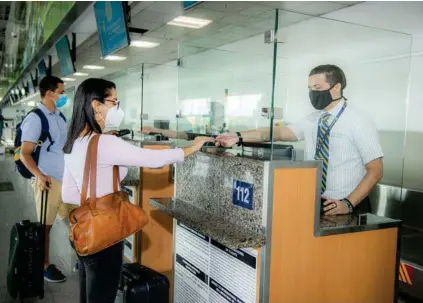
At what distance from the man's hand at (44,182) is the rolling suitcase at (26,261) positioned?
0.31m

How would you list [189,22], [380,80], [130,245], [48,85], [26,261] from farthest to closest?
[189,22] < [130,245] < [380,80] < [48,85] < [26,261]

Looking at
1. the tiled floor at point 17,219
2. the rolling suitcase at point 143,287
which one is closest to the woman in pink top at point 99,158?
the rolling suitcase at point 143,287

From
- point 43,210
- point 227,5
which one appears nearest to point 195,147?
point 43,210

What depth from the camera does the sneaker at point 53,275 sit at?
3442 millimetres

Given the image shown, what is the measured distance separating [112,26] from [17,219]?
10.3 feet

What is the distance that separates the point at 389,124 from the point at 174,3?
10.7 ft

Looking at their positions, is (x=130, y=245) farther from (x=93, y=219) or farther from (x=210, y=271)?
(x=93, y=219)

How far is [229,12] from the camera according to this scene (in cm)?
540

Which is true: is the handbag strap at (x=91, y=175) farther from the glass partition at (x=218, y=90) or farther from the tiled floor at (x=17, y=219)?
the tiled floor at (x=17, y=219)

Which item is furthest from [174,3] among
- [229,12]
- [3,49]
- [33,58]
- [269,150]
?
[3,49]

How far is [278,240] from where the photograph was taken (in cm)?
188

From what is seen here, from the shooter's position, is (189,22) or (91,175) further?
(189,22)

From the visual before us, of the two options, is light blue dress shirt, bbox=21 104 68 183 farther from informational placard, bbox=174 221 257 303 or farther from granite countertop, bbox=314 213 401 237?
granite countertop, bbox=314 213 401 237

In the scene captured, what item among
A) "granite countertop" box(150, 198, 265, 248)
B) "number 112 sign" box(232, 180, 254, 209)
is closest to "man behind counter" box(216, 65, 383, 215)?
"number 112 sign" box(232, 180, 254, 209)
